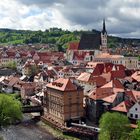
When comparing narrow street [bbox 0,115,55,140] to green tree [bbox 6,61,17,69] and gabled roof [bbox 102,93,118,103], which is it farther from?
green tree [bbox 6,61,17,69]

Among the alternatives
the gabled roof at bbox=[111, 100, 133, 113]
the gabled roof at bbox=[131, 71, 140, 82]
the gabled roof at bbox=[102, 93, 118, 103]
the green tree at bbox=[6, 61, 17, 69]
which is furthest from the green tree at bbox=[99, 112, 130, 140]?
the green tree at bbox=[6, 61, 17, 69]

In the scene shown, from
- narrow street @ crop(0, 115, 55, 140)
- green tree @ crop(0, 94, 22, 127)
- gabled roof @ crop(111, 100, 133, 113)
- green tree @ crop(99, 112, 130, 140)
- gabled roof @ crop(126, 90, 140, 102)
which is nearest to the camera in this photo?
green tree @ crop(99, 112, 130, 140)

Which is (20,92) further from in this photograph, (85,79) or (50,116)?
(50,116)

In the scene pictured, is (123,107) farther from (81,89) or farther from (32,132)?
(32,132)

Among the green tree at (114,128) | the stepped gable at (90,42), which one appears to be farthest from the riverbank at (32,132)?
the stepped gable at (90,42)

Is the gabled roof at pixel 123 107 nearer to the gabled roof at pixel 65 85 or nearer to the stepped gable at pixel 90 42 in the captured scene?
the gabled roof at pixel 65 85
